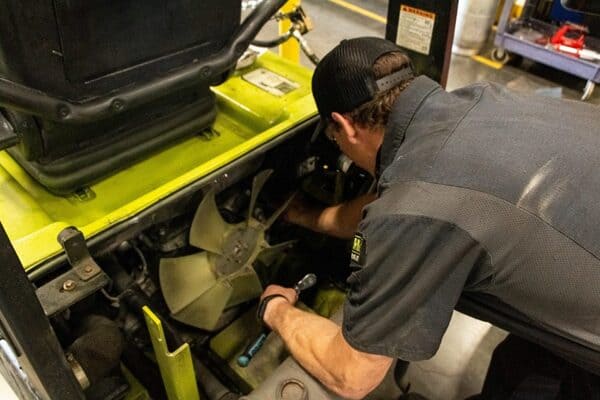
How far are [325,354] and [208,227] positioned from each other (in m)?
0.46

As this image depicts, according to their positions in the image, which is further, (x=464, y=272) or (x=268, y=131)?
(x=268, y=131)

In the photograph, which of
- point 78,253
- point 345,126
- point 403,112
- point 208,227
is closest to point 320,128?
point 345,126

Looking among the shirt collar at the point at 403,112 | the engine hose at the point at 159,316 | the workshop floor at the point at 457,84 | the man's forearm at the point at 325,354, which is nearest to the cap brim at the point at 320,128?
the shirt collar at the point at 403,112

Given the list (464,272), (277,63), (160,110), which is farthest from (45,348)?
(277,63)

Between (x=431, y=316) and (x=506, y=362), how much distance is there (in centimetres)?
60

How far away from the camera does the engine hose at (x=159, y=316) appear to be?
1.00 metres

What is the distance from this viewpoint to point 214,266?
1.35 metres

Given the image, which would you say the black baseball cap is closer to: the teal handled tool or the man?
the man

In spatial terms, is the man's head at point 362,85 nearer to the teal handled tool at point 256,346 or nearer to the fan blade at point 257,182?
the fan blade at point 257,182

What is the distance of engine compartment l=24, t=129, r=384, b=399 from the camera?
108 centimetres

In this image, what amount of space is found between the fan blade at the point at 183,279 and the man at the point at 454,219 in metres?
0.37

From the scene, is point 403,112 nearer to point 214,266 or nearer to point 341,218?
point 341,218

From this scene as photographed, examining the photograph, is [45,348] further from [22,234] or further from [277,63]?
[277,63]

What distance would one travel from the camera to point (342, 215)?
1.38 meters
